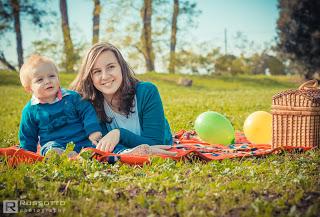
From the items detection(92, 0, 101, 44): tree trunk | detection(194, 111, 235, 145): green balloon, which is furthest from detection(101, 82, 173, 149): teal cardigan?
detection(92, 0, 101, 44): tree trunk

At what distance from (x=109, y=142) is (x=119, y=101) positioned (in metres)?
0.65

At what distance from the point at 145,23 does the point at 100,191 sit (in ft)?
79.1

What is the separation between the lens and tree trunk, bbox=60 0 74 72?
2477cm

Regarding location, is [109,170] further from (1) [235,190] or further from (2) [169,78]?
(2) [169,78]

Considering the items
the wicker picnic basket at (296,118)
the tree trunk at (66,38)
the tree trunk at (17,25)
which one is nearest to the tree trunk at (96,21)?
the tree trunk at (66,38)

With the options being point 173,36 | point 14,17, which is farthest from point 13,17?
point 173,36

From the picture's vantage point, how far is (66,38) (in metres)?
25.2

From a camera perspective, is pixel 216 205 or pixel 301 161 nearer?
pixel 216 205

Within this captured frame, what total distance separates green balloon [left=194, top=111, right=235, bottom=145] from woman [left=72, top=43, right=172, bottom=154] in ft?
2.57

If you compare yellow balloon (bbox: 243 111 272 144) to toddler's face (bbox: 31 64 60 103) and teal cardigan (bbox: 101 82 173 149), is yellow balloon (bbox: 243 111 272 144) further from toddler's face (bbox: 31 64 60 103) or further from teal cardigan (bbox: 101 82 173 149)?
toddler's face (bbox: 31 64 60 103)

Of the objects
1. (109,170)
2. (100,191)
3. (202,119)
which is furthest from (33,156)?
(202,119)

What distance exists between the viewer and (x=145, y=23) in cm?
2605
